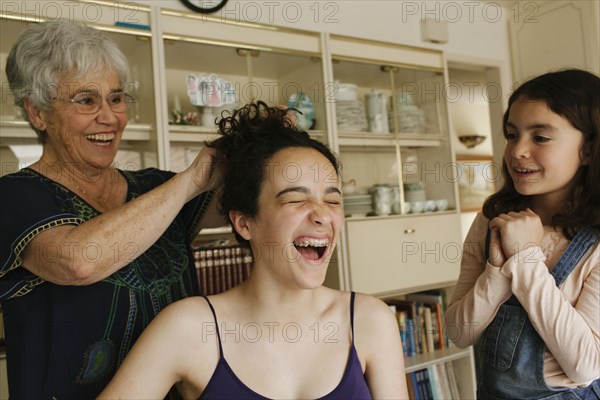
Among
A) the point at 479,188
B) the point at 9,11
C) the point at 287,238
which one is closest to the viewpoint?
the point at 287,238

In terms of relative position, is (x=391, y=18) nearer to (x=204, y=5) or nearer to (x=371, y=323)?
(x=204, y=5)

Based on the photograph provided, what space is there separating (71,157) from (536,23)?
340 cm

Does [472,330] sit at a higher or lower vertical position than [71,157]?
lower

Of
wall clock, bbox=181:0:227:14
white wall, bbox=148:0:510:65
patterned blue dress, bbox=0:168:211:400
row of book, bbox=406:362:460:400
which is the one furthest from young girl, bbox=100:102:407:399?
row of book, bbox=406:362:460:400

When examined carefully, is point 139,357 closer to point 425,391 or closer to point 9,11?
point 9,11

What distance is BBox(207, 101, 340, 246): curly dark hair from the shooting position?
50.9 inches

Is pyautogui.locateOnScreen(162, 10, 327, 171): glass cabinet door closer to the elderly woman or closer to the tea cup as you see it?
the tea cup

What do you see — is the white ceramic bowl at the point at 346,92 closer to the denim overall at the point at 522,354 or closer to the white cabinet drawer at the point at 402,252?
the white cabinet drawer at the point at 402,252

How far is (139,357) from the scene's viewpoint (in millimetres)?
1175

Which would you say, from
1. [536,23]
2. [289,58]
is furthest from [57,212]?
[536,23]

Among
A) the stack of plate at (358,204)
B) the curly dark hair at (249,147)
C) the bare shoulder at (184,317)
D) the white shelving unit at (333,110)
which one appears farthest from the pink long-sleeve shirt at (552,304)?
the stack of plate at (358,204)

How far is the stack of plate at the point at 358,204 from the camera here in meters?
3.00

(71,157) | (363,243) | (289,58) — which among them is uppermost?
(289,58)

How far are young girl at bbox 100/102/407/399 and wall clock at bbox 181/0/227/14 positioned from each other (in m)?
1.37
